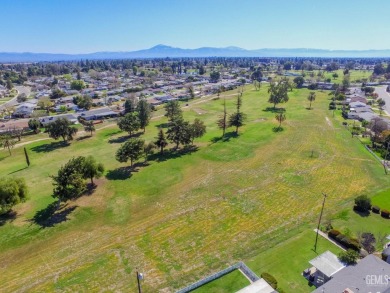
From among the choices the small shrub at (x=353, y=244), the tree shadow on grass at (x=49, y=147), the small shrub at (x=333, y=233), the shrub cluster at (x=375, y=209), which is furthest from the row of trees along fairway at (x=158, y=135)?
the shrub cluster at (x=375, y=209)

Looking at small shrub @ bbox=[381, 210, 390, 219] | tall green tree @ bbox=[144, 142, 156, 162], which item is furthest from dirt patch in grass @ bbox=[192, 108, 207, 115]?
small shrub @ bbox=[381, 210, 390, 219]

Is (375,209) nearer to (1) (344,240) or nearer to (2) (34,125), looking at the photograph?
(1) (344,240)

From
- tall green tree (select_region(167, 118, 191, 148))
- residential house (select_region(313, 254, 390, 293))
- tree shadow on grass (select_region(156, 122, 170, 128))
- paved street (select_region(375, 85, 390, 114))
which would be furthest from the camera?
paved street (select_region(375, 85, 390, 114))

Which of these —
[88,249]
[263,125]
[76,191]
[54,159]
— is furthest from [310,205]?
[54,159]

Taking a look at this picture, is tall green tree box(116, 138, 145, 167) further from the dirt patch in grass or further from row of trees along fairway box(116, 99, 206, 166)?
the dirt patch in grass

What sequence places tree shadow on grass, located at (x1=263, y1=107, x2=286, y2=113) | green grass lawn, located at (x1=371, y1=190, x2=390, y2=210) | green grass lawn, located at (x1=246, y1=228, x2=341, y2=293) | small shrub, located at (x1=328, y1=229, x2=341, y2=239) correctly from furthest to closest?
tree shadow on grass, located at (x1=263, y1=107, x2=286, y2=113) < green grass lawn, located at (x1=371, y1=190, x2=390, y2=210) < small shrub, located at (x1=328, y1=229, x2=341, y2=239) < green grass lawn, located at (x1=246, y1=228, x2=341, y2=293)

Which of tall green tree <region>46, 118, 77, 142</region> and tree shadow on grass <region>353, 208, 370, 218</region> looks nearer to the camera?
tree shadow on grass <region>353, 208, 370, 218</region>

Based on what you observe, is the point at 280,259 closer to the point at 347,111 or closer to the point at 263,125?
the point at 263,125
